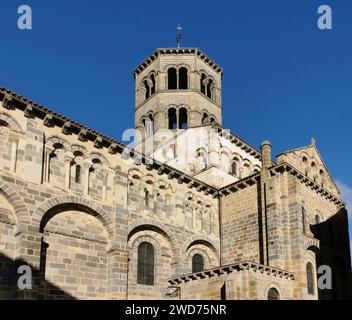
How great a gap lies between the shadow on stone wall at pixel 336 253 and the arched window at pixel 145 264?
30.1 ft

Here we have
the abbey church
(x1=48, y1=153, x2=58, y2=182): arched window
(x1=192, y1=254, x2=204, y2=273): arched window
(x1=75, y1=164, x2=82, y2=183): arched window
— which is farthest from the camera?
(x1=192, y1=254, x2=204, y2=273): arched window

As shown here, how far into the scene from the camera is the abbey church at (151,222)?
60.8 feet

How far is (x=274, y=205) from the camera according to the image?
24.1 metres

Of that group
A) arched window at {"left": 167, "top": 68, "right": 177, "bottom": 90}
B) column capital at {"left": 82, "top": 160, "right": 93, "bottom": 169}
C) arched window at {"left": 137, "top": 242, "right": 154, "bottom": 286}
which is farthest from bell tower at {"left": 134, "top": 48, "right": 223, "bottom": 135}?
column capital at {"left": 82, "top": 160, "right": 93, "bottom": 169}

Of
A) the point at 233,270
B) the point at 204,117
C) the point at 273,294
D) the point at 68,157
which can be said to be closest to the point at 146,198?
the point at 68,157

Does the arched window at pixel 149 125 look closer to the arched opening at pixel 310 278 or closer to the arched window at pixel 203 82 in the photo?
the arched window at pixel 203 82

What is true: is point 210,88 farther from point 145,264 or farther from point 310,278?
point 145,264

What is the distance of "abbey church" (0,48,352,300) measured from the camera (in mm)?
18547

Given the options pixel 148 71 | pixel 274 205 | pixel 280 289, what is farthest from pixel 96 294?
pixel 148 71

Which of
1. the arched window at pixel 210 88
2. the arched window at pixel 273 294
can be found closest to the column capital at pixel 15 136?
the arched window at pixel 273 294

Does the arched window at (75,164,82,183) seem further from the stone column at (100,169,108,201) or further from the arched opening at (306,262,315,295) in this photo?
the arched opening at (306,262,315,295)

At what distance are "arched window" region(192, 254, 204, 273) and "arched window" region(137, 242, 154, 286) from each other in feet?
10.6

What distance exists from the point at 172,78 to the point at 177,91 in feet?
6.08

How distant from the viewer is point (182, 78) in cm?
4084
